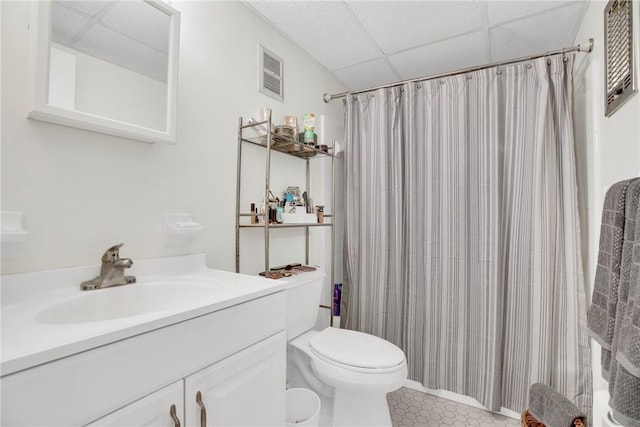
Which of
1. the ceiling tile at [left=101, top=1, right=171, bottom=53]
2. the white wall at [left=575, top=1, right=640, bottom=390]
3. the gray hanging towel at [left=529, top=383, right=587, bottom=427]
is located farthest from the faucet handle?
the gray hanging towel at [left=529, top=383, right=587, bottom=427]

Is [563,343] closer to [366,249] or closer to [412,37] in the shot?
[366,249]

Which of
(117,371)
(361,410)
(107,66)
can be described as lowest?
(361,410)

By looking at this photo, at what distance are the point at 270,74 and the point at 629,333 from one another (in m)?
1.79

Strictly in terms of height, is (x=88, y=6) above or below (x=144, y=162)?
above

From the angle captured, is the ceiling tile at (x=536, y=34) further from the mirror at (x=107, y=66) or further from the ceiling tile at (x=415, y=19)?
the mirror at (x=107, y=66)

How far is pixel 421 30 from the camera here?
1733 mm

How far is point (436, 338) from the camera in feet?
6.01

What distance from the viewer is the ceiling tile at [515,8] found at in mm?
1505

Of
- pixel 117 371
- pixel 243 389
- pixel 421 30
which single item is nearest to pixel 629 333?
pixel 243 389

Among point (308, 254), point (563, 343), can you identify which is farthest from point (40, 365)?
point (563, 343)

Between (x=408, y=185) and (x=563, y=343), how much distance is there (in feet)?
3.78

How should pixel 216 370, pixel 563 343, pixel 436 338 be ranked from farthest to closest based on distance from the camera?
pixel 436 338
pixel 563 343
pixel 216 370

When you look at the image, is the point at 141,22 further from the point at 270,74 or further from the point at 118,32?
the point at 270,74

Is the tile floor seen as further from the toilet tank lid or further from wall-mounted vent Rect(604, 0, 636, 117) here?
wall-mounted vent Rect(604, 0, 636, 117)
